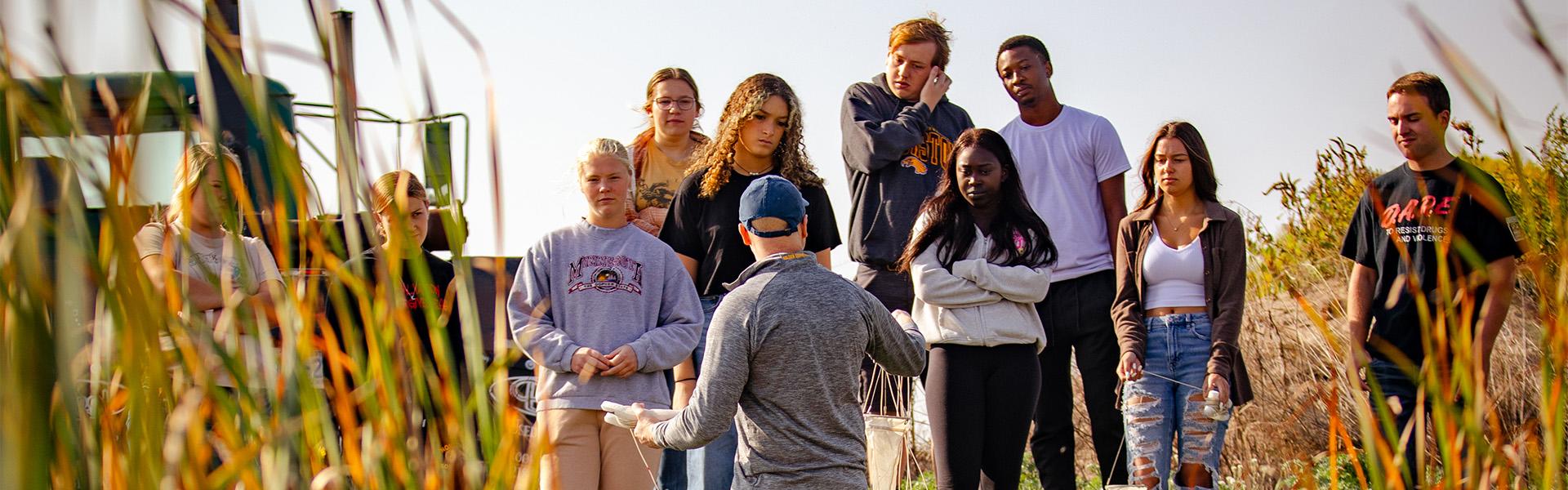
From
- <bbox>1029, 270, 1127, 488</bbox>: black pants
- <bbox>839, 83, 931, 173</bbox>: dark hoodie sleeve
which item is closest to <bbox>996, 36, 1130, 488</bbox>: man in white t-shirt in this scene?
<bbox>1029, 270, 1127, 488</bbox>: black pants

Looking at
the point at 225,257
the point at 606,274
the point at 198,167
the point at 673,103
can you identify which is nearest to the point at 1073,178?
the point at 673,103

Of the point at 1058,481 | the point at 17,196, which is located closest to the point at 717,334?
the point at 1058,481

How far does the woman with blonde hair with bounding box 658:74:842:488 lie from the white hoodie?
465 mm

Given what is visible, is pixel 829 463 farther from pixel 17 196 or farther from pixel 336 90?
pixel 17 196

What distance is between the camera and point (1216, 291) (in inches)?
179

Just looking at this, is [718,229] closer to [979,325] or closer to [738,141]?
[738,141]

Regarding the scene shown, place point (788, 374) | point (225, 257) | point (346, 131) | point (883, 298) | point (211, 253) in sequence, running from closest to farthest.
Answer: point (346, 131)
point (225, 257)
point (788, 374)
point (211, 253)
point (883, 298)

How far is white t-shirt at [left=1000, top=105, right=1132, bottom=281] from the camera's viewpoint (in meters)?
4.91

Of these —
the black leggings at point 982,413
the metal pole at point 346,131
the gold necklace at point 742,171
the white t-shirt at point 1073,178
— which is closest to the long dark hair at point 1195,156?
the white t-shirt at point 1073,178

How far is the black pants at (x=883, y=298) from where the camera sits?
488 cm

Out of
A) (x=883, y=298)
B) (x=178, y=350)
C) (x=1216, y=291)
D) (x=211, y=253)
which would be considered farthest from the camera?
(x=883, y=298)

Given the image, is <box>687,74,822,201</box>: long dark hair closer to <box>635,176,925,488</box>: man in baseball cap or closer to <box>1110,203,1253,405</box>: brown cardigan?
<box>1110,203,1253,405</box>: brown cardigan

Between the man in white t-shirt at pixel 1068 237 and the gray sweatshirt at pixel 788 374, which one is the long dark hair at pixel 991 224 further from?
the gray sweatshirt at pixel 788 374

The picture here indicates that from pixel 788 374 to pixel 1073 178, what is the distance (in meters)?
2.08
